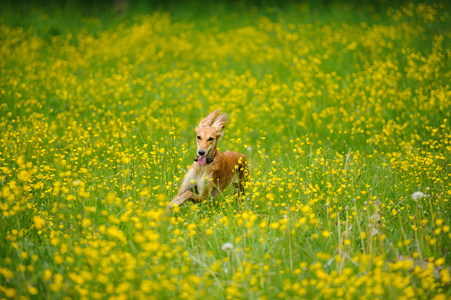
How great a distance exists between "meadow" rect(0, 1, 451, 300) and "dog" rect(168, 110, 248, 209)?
0.46 ft

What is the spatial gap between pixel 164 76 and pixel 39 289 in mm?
7726

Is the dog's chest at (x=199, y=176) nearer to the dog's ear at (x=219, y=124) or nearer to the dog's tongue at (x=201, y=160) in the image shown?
the dog's tongue at (x=201, y=160)

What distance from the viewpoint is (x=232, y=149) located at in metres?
6.87

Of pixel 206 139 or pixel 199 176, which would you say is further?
pixel 199 176

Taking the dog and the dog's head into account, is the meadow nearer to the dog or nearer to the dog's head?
the dog

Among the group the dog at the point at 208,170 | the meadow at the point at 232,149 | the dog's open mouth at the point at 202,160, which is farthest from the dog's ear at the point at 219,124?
the meadow at the point at 232,149

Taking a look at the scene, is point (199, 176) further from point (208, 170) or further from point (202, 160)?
point (202, 160)

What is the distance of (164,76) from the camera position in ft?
34.5

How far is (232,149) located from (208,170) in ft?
6.10

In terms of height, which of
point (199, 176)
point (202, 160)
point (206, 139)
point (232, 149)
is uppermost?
point (206, 139)

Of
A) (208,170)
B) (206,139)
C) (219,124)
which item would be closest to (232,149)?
(219,124)

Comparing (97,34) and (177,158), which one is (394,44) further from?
(97,34)

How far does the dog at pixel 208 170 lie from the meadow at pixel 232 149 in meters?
0.14

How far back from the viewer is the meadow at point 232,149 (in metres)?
3.42
